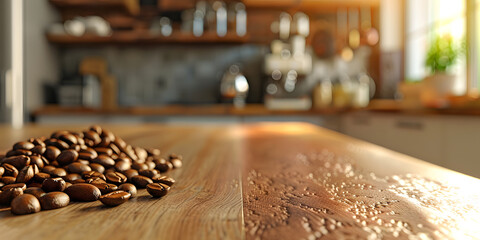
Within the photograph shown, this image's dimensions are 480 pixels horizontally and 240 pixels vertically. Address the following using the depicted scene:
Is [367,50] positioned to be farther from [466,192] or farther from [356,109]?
[466,192]

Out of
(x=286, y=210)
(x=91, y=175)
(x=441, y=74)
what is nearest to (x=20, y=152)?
(x=91, y=175)

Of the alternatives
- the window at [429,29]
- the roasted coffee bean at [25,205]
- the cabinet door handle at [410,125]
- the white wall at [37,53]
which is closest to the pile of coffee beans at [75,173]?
the roasted coffee bean at [25,205]

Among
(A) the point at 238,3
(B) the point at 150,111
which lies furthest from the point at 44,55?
(A) the point at 238,3

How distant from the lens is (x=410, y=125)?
7.88ft

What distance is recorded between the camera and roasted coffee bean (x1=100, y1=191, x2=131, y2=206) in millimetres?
365

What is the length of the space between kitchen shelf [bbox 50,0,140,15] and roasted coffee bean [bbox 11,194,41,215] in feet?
11.0

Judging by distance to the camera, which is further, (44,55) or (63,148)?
(44,55)

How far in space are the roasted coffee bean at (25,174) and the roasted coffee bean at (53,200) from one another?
91 millimetres

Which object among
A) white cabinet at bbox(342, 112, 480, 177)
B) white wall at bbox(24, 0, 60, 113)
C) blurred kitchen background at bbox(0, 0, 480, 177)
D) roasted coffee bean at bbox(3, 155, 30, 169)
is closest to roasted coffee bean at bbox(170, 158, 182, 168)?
roasted coffee bean at bbox(3, 155, 30, 169)

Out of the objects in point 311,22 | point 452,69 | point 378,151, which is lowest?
point 378,151

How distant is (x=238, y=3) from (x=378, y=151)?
3.16 metres

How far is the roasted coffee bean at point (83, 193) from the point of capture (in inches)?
15.4

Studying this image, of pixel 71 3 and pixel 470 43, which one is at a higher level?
pixel 71 3

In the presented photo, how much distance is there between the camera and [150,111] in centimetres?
322
